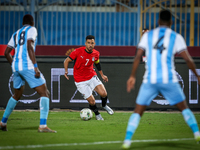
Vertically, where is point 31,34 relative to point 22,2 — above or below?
below

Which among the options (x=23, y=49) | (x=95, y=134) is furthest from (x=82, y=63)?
(x=95, y=134)

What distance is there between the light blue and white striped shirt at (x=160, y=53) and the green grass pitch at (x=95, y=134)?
987mm

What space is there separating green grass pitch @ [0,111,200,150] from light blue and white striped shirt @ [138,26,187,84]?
99cm

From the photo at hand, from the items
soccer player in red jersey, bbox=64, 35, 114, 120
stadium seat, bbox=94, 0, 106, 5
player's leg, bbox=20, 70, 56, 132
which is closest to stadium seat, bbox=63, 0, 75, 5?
stadium seat, bbox=94, 0, 106, 5

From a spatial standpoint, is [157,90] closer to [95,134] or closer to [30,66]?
[95,134]

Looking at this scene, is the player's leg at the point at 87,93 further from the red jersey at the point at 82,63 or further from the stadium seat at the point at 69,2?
the stadium seat at the point at 69,2

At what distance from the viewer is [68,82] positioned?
9805 millimetres

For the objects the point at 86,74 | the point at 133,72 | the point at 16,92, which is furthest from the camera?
the point at 86,74

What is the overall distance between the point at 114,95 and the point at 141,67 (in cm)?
109

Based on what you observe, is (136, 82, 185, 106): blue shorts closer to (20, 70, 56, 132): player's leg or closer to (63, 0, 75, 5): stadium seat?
(20, 70, 56, 132): player's leg

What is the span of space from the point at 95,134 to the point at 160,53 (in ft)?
6.86

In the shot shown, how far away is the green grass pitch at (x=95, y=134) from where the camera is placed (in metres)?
4.95

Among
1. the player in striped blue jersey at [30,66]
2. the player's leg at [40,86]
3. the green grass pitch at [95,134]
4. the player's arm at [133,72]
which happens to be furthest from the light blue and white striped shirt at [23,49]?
the player's arm at [133,72]

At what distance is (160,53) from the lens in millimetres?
4648
